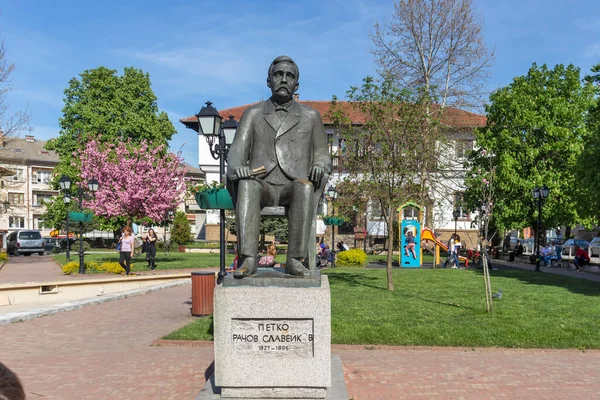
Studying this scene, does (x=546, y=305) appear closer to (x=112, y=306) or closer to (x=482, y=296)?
(x=482, y=296)

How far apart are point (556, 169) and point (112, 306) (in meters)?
26.6

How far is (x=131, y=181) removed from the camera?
28859 millimetres

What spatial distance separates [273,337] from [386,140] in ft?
33.5

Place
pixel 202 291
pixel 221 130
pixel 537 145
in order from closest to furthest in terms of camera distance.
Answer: pixel 202 291 < pixel 221 130 < pixel 537 145

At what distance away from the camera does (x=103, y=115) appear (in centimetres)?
3603

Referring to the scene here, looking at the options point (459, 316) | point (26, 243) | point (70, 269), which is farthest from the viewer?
point (26, 243)

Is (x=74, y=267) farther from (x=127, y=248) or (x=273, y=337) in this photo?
(x=273, y=337)

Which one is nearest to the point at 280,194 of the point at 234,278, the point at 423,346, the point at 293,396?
the point at 234,278

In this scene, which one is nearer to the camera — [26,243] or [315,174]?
[315,174]

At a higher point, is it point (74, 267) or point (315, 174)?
point (315, 174)

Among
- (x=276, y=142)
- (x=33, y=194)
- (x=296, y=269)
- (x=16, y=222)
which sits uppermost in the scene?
(x=33, y=194)

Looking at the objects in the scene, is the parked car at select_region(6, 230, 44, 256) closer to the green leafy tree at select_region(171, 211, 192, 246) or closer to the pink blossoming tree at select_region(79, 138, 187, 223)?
the pink blossoming tree at select_region(79, 138, 187, 223)

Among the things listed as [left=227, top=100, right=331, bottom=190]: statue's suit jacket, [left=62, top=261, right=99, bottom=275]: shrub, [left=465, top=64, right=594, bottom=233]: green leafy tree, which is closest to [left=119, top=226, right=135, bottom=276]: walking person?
[left=62, top=261, right=99, bottom=275]: shrub

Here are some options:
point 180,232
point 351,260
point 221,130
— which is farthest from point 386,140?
point 180,232
